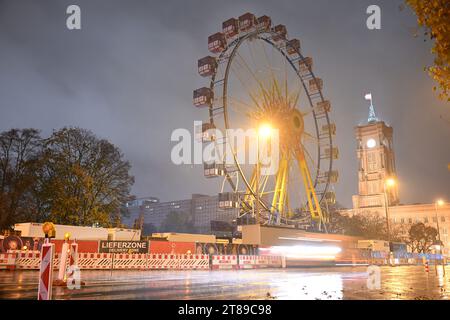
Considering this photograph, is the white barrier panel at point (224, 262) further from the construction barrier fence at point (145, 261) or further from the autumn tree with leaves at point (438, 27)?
the autumn tree with leaves at point (438, 27)

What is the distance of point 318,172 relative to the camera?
2501 inches

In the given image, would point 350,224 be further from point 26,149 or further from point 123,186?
point 26,149

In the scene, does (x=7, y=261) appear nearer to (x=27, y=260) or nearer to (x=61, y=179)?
(x=27, y=260)

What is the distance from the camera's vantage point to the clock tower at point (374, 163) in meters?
164

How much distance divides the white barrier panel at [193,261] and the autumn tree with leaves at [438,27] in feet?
73.8

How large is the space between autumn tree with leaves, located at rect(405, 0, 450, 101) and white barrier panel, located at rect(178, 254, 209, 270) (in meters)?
22.5

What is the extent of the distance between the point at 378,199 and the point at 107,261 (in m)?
150

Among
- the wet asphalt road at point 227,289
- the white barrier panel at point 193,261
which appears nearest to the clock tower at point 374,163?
the white barrier panel at point 193,261

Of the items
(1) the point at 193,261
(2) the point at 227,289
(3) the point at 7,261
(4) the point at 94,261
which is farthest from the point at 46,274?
(1) the point at 193,261

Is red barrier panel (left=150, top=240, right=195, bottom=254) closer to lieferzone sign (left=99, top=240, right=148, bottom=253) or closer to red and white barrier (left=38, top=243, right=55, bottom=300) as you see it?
lieferzone sign (left=99, top=240, right=148, bottom=253)

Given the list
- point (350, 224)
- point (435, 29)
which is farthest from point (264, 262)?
point (350, 224)

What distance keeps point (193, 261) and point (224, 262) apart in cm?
269

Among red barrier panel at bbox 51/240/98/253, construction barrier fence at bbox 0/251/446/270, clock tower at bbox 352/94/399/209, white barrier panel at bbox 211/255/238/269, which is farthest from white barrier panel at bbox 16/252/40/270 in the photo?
clock tower at bbox 352/94/399/209
